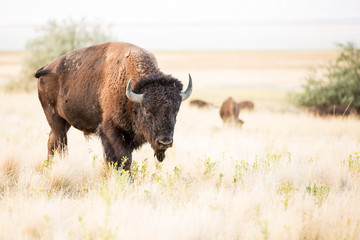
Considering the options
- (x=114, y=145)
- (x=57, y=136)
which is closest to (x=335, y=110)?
(x=57, y=136)

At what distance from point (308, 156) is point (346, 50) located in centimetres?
1411

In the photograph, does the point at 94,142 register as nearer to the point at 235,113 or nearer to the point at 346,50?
the point at 235,113

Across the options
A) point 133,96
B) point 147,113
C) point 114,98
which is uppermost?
point 133,96

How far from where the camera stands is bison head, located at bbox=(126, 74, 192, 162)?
496 cm

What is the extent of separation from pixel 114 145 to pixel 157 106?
106 cm

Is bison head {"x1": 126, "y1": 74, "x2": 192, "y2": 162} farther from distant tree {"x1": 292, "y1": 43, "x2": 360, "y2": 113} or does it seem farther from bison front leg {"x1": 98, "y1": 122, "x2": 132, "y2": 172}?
distant tree {"x1": 292, "y1": 43, "x2": 360, "y2": 113}

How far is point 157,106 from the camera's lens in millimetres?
5051

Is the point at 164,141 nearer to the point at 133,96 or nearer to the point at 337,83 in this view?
the point at 133,96

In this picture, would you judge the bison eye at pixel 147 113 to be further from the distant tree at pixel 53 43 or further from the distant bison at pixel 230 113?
the distant tree at pixel 53 43

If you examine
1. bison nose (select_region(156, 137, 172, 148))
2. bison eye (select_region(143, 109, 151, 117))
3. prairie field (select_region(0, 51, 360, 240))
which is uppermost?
bison eye (select_region(143, 109, 151, 117))

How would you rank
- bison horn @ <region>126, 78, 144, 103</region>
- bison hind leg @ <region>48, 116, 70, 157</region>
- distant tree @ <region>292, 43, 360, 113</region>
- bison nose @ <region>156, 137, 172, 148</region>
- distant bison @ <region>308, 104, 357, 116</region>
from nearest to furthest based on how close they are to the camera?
bison nose @ <region>156, 137, 172, 148</region>, bison horn @ <region>126, 78, 144, 103</region>, bison hind leg @ <region>48, 116, 70, 157</region>, distant bison @ <region>308, 104, 357, 116</region>, distant tree @ <region>292, 43, 360, 113</region>

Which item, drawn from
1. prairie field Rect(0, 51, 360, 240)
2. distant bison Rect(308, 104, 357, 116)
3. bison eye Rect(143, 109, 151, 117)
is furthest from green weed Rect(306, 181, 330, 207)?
distant bison Rect(308, 104, 357, 116)

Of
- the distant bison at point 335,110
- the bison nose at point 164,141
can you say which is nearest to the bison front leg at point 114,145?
the bison nose at point 164,141

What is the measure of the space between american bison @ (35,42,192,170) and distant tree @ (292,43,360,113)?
15.3 meters
